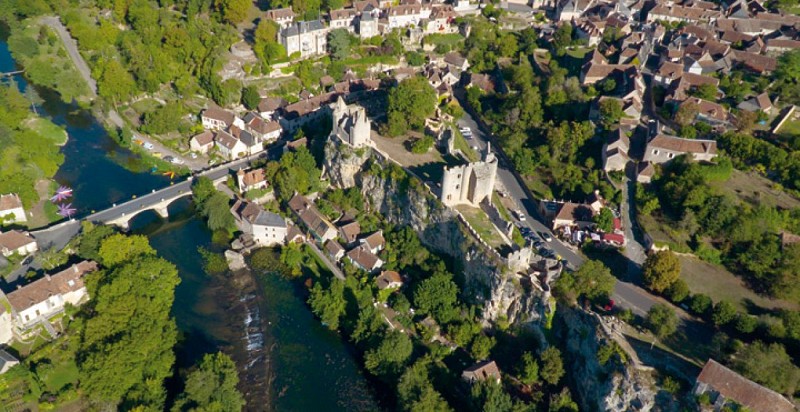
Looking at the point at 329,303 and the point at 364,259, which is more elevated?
the point at 364,259

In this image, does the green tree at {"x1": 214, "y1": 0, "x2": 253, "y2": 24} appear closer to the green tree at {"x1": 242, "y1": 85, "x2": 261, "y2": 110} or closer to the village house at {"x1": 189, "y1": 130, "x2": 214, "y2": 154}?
the green tree at {"x1": 242, "y1": 85, "x2": 261, "y2": 110}

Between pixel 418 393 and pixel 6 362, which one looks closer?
pixel 418 393

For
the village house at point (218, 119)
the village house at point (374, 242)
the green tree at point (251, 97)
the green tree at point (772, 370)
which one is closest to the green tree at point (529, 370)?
the green tree at point (772, 370)

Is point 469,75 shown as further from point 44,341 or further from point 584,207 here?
point 44,341

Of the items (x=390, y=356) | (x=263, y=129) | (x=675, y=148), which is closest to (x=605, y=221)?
(x=675, y=148)

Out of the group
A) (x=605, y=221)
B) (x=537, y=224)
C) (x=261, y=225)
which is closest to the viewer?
(x=605, y=221)

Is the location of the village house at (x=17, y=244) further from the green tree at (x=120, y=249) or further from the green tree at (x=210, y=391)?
the green tree at (x=210, y=391)

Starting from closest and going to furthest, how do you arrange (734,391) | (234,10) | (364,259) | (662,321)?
(734,391), (662,321), (364,259), (234,10)

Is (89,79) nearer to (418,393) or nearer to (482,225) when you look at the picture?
(482,225)
